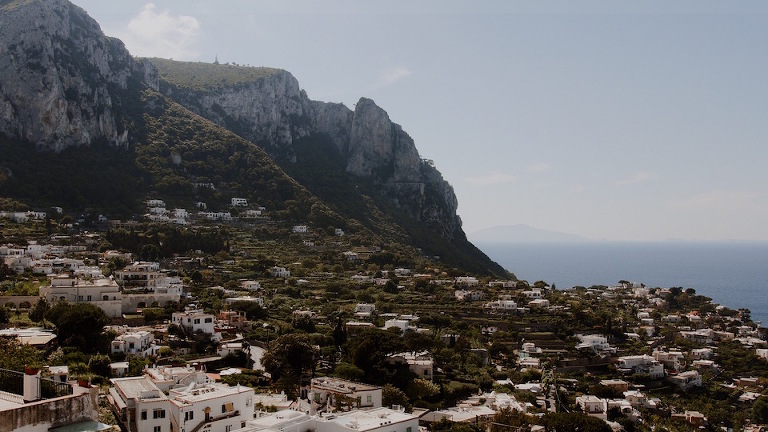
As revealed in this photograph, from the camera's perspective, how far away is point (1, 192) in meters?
76.6

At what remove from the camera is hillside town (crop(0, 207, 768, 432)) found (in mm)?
24688

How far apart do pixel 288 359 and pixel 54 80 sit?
7108 cm

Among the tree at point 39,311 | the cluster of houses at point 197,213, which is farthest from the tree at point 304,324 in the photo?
the cluster of houses at point 197,213

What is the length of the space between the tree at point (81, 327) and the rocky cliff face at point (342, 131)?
93.5m

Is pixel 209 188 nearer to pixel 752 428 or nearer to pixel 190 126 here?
pixel 190 126

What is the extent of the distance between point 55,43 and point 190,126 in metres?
23.5

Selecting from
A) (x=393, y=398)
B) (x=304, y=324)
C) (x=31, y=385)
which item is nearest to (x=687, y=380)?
(x=393, y=398)

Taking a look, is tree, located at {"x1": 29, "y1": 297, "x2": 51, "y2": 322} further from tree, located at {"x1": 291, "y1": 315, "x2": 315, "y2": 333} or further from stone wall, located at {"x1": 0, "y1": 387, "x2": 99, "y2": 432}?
stone wall, located at {"x1": 0, "y1": 387, "x2": 99, "y2": 432}

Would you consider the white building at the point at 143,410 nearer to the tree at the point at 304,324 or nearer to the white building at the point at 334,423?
the white building at the point at 334,423

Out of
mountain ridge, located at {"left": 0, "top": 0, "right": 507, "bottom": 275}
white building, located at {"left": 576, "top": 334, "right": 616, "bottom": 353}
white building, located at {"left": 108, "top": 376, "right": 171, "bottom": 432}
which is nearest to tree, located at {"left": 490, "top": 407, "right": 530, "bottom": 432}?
white building, located at {"left": 108, "top": 376, "right": 171, "bottom": 432}

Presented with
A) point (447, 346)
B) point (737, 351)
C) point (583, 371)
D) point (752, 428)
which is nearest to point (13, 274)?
point (447, 346)

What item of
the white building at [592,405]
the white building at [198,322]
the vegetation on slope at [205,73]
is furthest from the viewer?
the vegetation on slope at [205,73]

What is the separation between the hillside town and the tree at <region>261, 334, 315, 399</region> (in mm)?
80

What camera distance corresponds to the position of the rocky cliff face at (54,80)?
88000mm
